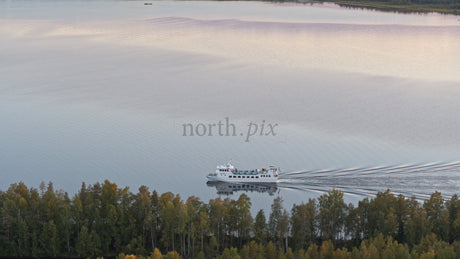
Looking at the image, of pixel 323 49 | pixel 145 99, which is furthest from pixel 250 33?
pixel 145 99

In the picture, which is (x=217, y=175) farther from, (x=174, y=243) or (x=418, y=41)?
(x=418, y=41)

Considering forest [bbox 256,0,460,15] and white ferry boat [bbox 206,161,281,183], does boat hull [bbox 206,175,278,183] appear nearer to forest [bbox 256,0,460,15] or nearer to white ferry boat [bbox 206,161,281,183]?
white ferry boat [bbox 206,161,281,183]

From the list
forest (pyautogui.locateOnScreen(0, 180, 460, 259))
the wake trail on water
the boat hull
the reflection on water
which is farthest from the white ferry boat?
forest (pyautogui.locateOnScreen(0, 180, 460, 259))

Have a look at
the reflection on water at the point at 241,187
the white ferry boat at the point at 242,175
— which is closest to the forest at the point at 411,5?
the white ferry boat at the point at 242,175

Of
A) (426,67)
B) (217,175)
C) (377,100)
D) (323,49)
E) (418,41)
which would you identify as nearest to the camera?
(217,175)

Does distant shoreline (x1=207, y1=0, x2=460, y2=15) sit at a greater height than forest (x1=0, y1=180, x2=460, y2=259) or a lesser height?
greater
